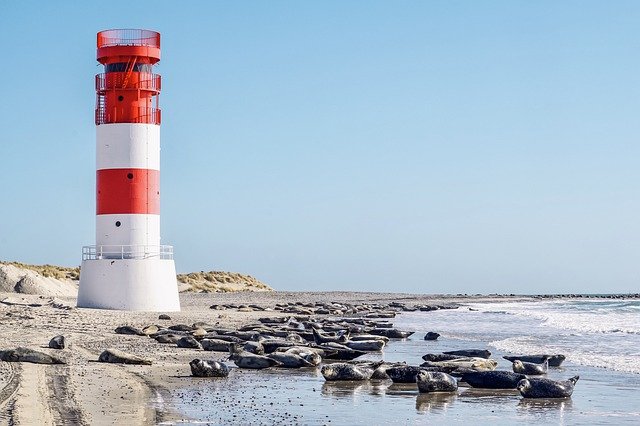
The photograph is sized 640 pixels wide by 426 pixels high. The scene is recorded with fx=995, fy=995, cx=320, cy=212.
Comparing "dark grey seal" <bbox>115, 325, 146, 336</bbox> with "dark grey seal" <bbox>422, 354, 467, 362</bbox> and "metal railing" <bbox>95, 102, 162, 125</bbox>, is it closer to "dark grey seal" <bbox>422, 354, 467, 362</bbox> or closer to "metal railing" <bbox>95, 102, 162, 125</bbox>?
"dark grey seal" <bbox>422, 354, 467, 362</bbox>

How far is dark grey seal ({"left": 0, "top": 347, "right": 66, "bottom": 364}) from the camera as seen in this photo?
15.7 metres

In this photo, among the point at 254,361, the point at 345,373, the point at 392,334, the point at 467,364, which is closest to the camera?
the point at 345,373

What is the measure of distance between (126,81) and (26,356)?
16.6m

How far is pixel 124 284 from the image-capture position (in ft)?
101

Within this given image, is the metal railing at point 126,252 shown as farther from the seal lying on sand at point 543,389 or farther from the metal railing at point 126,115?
the seal lying on sand at point 543,389

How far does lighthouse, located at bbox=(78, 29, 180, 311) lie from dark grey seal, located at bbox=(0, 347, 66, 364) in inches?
581

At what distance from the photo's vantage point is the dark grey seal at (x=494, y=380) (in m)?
14.1

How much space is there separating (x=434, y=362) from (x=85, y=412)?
7.23 m

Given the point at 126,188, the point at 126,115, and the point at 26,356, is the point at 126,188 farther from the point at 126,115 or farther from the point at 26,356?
the point at 26,356

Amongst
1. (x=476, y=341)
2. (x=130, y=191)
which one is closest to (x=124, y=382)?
(x=476, y=341)

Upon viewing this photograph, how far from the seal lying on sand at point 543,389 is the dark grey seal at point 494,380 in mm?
563

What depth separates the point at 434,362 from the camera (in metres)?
16.7

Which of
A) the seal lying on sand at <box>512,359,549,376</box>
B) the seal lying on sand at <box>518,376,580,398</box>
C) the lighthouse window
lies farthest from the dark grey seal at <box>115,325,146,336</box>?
the seal lying on sand at <box>518,376,580,398</box>

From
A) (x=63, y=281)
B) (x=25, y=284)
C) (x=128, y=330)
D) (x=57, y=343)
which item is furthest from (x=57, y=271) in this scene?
(x=57, y=343)
